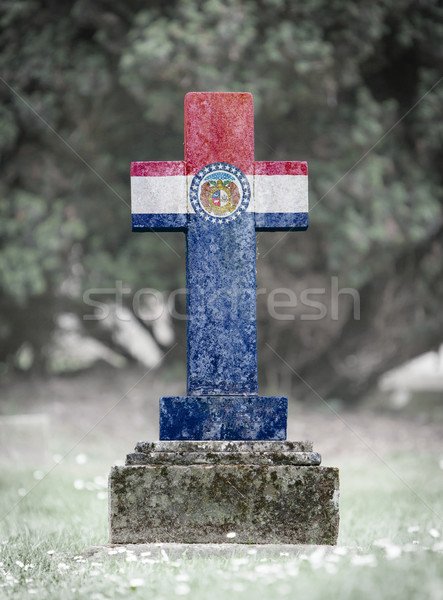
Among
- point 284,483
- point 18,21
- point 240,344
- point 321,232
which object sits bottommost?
point 284,483

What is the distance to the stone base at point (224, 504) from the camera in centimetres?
332

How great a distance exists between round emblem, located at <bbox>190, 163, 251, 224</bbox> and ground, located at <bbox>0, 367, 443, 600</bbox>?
→ 72.4 inches

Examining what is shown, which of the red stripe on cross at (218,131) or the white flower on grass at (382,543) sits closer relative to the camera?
the white flower on grass at (382,543)

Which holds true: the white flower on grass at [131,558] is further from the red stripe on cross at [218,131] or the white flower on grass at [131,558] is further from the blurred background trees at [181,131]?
the blurred background trees at [181,131]

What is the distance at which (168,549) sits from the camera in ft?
10.6

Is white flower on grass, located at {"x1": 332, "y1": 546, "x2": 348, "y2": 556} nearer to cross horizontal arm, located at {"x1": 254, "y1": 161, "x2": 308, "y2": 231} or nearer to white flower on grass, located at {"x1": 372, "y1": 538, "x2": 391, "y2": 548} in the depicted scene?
white flower on grass, located at {"x1": 372, "y1": 538, "x2": 391, "y2": 548}

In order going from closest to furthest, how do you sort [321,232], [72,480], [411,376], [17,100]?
[72,480] → [17,100] → [321,232] → [411,376]

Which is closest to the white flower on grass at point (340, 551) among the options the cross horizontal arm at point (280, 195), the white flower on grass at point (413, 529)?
the white flower on grass at point (413, 529)

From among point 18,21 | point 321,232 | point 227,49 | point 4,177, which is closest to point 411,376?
point 321,232

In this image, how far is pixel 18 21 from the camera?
8.24 meters

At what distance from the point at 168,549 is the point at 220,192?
196 centimetres

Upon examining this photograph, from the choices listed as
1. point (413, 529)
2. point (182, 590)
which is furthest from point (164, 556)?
point (413, 529)

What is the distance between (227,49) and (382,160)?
241 centimetres

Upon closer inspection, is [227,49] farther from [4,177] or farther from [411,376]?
[411,376]
